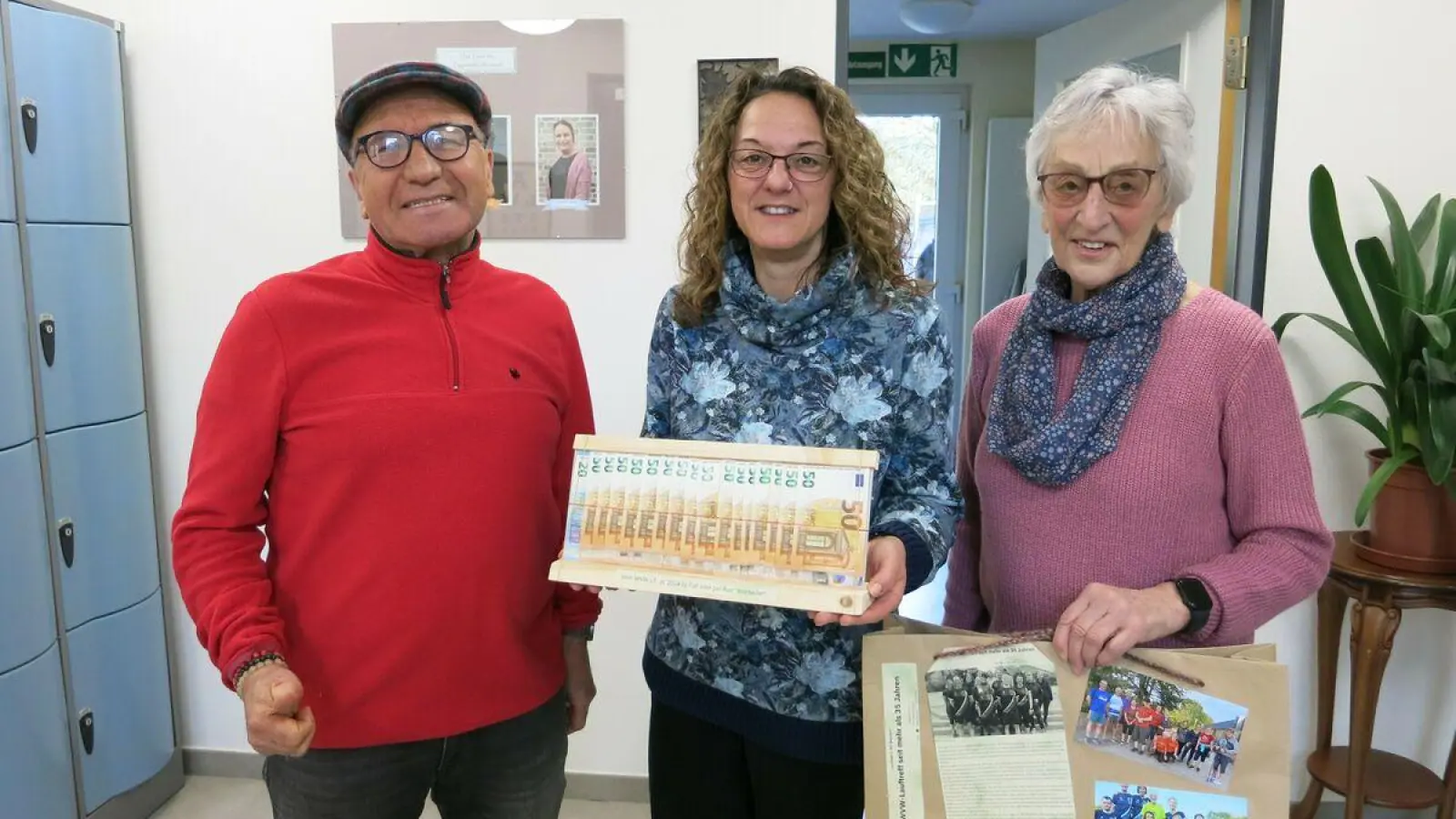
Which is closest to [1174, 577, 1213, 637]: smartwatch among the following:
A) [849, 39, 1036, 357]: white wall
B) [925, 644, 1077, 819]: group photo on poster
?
[925, 644, 1077, 819]: group photo on poster

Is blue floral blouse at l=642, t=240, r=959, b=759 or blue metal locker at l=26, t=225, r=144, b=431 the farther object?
blue metal locker at l=26, t=225, r=144, b=431

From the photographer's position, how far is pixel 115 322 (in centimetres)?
242

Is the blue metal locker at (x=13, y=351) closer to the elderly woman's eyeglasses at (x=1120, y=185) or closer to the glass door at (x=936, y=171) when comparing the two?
the elderly woman's eyeglasses at (x=1120, y=185)

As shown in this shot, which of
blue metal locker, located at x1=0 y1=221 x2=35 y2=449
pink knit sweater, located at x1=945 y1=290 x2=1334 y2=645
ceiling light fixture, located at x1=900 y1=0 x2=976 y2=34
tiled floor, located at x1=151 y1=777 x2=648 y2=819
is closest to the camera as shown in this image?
pink knit sweater, located at x1=945 y1=290 x2=1334 y2=645

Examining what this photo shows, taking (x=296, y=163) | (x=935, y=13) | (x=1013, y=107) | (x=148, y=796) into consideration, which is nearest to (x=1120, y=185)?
(x=296, y=163)

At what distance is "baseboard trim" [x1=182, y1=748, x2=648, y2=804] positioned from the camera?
107 inches

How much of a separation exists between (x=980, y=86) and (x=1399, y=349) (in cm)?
386

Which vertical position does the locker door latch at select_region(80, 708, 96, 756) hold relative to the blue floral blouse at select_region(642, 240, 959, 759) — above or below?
below

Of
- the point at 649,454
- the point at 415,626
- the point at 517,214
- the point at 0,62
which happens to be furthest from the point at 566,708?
the point at 0,62

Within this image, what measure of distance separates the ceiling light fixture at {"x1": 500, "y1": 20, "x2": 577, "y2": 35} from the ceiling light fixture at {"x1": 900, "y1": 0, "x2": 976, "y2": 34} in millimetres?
2223

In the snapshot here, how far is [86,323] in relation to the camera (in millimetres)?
2318

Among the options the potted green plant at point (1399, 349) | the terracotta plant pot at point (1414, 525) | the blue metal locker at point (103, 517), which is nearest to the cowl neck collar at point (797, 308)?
the potted green plant at point (1399, 349)

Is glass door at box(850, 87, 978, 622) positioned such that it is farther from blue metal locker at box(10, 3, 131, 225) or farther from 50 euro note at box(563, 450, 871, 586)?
50 euro note at box(563, 450, 871, 586)

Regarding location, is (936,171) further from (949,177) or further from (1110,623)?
(1110,623)
